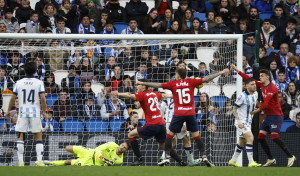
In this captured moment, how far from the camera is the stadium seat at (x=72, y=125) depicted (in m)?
12.9

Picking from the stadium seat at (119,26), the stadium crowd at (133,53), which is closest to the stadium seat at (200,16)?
the stadium crowd at (133,53)

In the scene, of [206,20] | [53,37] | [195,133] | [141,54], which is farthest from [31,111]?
[206,20]

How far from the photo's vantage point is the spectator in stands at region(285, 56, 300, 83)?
613 inches

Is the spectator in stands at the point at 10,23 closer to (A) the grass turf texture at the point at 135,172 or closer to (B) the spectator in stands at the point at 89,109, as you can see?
(B) the spectator in stands at the point at 89,109

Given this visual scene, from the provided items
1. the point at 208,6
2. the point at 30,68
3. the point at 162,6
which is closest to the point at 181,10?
the point at 162,6

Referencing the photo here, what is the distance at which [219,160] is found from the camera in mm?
12922

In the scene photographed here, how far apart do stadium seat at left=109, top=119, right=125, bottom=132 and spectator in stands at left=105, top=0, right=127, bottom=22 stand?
4.27 m

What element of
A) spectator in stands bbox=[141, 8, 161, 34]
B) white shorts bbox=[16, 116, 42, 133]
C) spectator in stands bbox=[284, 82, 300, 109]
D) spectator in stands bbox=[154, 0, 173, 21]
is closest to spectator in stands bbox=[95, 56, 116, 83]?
spectator in stands bbox=[141, 8, 161, 34]

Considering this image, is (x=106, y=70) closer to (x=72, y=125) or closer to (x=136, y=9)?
(x=72, y=125)

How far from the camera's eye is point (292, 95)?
14.9 m

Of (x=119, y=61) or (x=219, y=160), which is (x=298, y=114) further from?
(x=119, y=61)

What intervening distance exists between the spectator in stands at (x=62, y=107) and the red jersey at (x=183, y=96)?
3.17 meters

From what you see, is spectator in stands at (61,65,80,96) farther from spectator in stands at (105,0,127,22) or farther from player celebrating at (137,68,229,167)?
spectator in stands at (105,0,127,22)

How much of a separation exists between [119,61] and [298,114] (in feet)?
13.6
